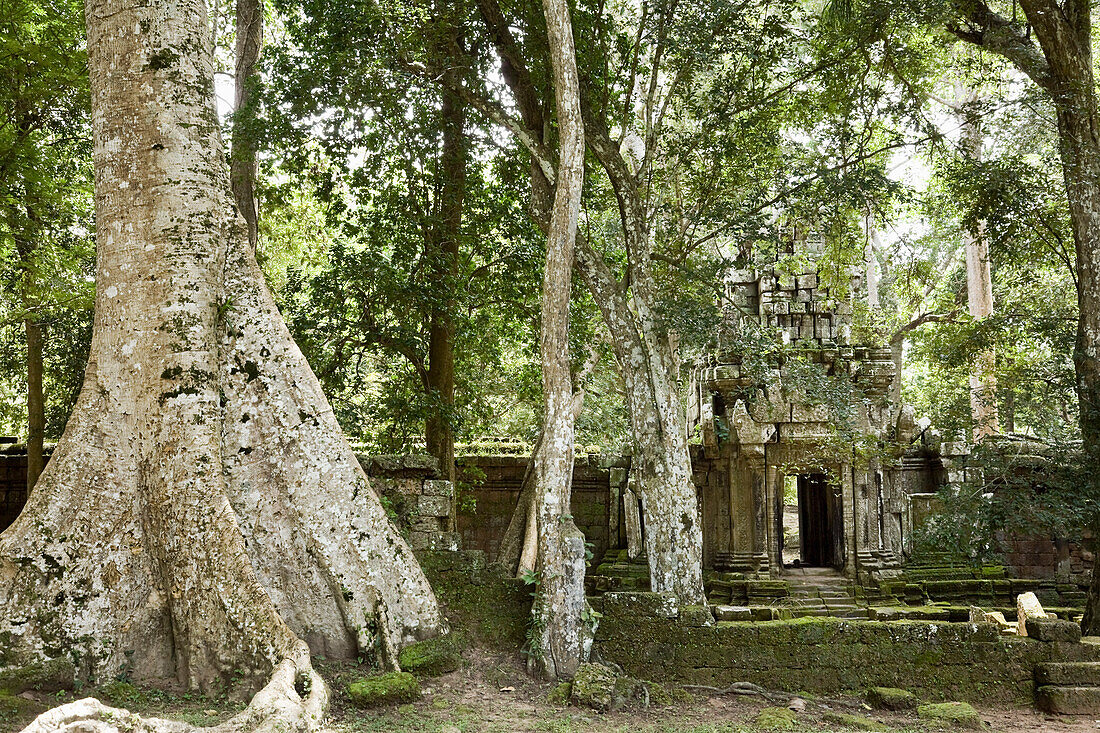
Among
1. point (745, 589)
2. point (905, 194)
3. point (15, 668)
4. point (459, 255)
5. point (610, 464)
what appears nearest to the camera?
point (15, 668)

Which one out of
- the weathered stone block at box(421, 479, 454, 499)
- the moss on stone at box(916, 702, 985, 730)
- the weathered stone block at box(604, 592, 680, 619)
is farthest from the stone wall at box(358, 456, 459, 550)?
the moss on stone at box(916, 702, 985, 730)

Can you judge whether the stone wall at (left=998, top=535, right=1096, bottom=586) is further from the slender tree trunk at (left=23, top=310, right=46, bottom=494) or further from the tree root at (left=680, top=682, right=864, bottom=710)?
the slender tree trunk at (left=23, top=310, right=46, bottom=494)

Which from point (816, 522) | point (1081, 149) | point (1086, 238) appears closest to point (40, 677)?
point (1086, 238)

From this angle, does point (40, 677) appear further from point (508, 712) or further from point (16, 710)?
point (508, 712)

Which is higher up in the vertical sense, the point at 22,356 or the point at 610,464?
the point at 22,356

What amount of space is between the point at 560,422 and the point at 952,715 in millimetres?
3215

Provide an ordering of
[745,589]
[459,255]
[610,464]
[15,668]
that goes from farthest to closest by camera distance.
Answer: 1. [610,464]
2. [745,589]
3. [459,255]
4. [15,668]

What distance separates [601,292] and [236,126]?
13.0ft

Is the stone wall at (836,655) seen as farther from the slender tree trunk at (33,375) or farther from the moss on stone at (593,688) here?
the slender tree trunk at (33,375)

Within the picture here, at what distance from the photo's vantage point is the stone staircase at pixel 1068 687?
5.56 m

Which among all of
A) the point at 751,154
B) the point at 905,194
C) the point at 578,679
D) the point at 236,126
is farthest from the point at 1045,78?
the point at 236,126

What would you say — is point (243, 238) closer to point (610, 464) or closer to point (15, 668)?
point (15, 668)

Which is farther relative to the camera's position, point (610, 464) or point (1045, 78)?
point (610, 464)

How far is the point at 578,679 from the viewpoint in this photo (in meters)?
5.14
